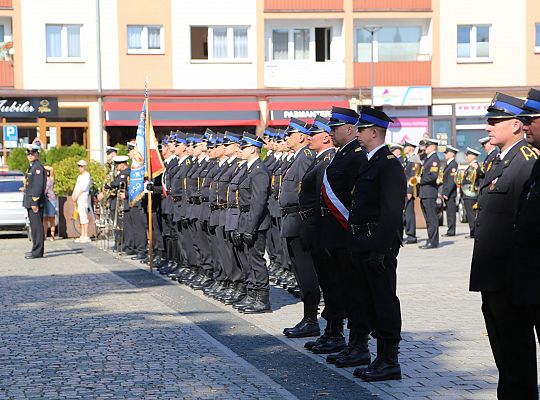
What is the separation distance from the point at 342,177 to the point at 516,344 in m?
2.98

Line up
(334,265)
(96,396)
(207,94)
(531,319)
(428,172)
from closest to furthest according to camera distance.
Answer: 1. (531,319)
2. (96,396)
3. (334,265)
4. (428,172)
5. (207,94)

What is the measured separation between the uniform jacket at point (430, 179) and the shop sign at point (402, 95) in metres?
20.3

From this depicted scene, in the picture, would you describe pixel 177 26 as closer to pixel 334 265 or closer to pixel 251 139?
pixel 251 139

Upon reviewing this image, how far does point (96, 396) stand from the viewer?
314 inches

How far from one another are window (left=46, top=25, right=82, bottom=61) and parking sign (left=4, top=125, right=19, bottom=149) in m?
3.25

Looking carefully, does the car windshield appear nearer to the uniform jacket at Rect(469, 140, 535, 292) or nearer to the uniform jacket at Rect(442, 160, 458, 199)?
the uniform jacket at Rect(442, 160, 458, 199)

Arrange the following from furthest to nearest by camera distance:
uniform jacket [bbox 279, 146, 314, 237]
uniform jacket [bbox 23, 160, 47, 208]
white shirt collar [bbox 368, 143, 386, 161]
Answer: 1. uniform jacket [bbox 23, 160, 47, 208]
2. uniform jacket [bbox 279, 146, 314, 237]
3. white shirt collar [bbox 368, 143, 386, 161]

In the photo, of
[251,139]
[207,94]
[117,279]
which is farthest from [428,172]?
[207,94]

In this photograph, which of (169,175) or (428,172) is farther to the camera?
(428,172)

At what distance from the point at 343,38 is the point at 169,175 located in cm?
2760

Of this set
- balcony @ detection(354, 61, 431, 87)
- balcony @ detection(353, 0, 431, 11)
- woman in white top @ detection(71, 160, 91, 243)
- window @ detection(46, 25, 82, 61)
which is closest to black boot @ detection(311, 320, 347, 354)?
woman in white top @ detection(71, 160, 91, 243)

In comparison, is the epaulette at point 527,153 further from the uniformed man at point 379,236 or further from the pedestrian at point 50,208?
the pedestrian at point 50,208

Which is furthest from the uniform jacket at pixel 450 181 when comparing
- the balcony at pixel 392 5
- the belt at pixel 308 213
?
the balcony at pixel 392 5

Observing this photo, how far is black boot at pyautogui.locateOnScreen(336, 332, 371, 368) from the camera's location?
9117mm
